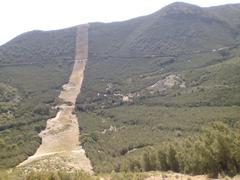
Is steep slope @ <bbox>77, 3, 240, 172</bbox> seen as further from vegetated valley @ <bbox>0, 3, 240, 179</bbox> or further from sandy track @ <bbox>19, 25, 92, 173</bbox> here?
sandy track @ <bbox>19, 25, 92, 173</bbox>

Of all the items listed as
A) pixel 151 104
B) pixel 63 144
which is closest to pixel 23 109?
pixel 63 144

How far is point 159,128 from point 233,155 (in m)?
78.4

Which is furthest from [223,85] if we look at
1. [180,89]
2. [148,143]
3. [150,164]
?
[150,164]

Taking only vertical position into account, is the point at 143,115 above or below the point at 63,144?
above

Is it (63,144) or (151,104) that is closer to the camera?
(63,144)

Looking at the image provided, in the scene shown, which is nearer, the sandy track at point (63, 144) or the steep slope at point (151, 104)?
the sandy track at point (63, 144)

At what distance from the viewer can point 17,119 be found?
145875 millimetres

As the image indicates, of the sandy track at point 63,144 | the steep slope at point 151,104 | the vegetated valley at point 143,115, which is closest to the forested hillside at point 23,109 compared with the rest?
the vegetated valley at point 143,115

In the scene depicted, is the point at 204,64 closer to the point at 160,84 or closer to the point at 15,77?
the point at 160,84

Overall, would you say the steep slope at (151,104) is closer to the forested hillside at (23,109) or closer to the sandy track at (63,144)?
the sandy track at (63,144)

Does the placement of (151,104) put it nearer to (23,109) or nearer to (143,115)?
(143,115)

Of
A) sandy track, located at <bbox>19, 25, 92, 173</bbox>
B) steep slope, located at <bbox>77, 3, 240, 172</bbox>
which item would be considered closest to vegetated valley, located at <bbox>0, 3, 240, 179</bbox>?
steep slope, located at <bbox>77, 3, 240, 172</bbox>

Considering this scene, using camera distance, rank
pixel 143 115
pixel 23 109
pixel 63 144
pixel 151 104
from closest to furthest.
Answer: pixel 63 144 → pixel 143 115 → pixel 151 104 → pixel 23 109

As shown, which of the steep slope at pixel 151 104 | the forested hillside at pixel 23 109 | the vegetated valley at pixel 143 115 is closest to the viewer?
the vegetated valley at pixel 143 115
